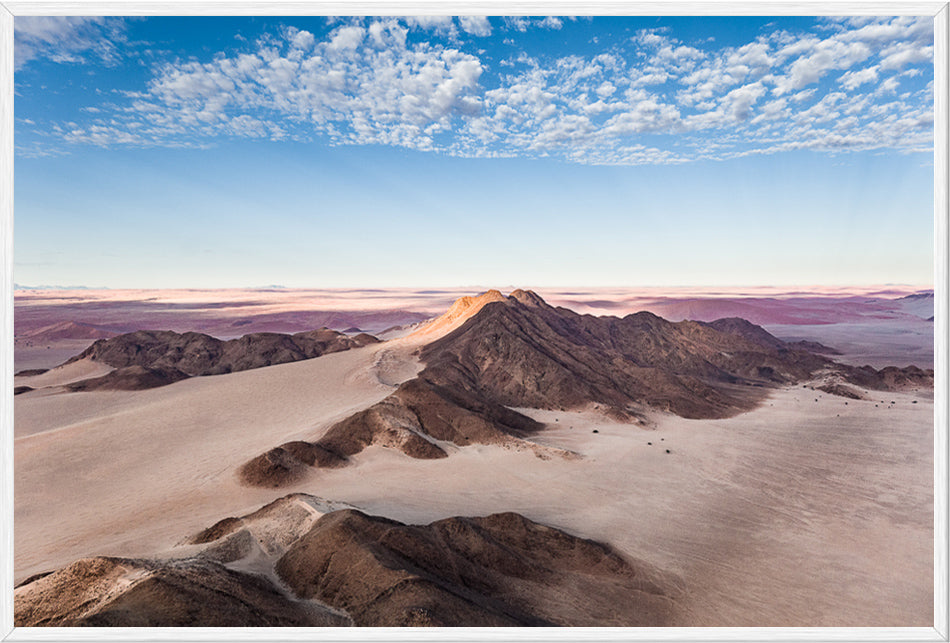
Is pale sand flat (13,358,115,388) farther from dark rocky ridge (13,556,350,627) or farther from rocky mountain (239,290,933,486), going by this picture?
dark rocky ridge (13,556,350,627)

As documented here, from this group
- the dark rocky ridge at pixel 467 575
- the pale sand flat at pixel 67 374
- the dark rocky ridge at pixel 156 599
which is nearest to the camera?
the dark rocky ridge at pixel 156 599

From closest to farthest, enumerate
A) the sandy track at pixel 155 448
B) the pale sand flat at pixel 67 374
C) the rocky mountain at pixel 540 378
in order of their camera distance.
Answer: the sandy track at pixel 155 448, the rocky mountain at pixel 540 378, the pale sand flat at pixel 67 374

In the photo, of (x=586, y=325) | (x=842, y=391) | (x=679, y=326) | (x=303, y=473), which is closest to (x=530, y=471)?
(x=303, y=473)

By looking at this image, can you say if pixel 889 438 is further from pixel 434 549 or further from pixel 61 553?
pixel 61 553

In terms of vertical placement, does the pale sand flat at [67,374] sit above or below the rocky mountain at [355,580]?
below

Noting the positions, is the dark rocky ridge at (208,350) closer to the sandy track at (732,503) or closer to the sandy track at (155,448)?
the sandy track at (155,448)

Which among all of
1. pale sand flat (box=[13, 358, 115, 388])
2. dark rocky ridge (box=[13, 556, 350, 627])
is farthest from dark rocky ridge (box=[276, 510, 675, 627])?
pale sand flat (box=[13, 358, 115, 388])

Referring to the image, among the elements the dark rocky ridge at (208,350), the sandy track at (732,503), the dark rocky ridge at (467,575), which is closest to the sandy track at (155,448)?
the sandy track at (732,503)
